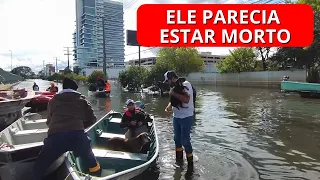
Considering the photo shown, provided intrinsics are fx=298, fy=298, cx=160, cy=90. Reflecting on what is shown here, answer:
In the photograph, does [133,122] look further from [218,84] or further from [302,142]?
[218,84]

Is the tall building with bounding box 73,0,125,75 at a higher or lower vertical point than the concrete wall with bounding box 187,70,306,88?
higher

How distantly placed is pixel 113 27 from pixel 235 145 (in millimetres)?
61912

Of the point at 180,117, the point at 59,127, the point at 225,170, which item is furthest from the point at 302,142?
the point at 59,127

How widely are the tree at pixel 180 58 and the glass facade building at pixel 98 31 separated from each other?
1138cm

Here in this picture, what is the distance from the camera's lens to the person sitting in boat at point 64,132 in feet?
14.3

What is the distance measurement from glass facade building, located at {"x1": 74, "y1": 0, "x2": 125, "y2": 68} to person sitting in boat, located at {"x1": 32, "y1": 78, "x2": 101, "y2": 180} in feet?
143

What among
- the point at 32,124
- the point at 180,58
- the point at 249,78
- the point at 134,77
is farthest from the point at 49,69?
the point at 32,124

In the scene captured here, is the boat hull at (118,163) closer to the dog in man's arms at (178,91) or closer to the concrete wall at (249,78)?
the dog in man's arms at (178,91)

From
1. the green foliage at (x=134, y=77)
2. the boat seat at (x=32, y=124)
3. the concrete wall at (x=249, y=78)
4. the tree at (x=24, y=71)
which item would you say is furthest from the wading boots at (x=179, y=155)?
the tree at (x=24, y=71)

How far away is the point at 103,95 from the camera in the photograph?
26.6 metres

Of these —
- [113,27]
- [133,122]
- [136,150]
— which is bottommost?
[136,150]

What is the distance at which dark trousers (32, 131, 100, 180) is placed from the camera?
4.34m

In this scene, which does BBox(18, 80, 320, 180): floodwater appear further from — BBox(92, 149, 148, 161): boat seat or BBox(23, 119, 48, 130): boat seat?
BBox(23, 119, 48, 130): boat seat

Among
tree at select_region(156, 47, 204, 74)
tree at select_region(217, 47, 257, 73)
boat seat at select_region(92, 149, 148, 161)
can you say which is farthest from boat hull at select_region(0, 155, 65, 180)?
tree at select_region(217, 47, 257, 73)
